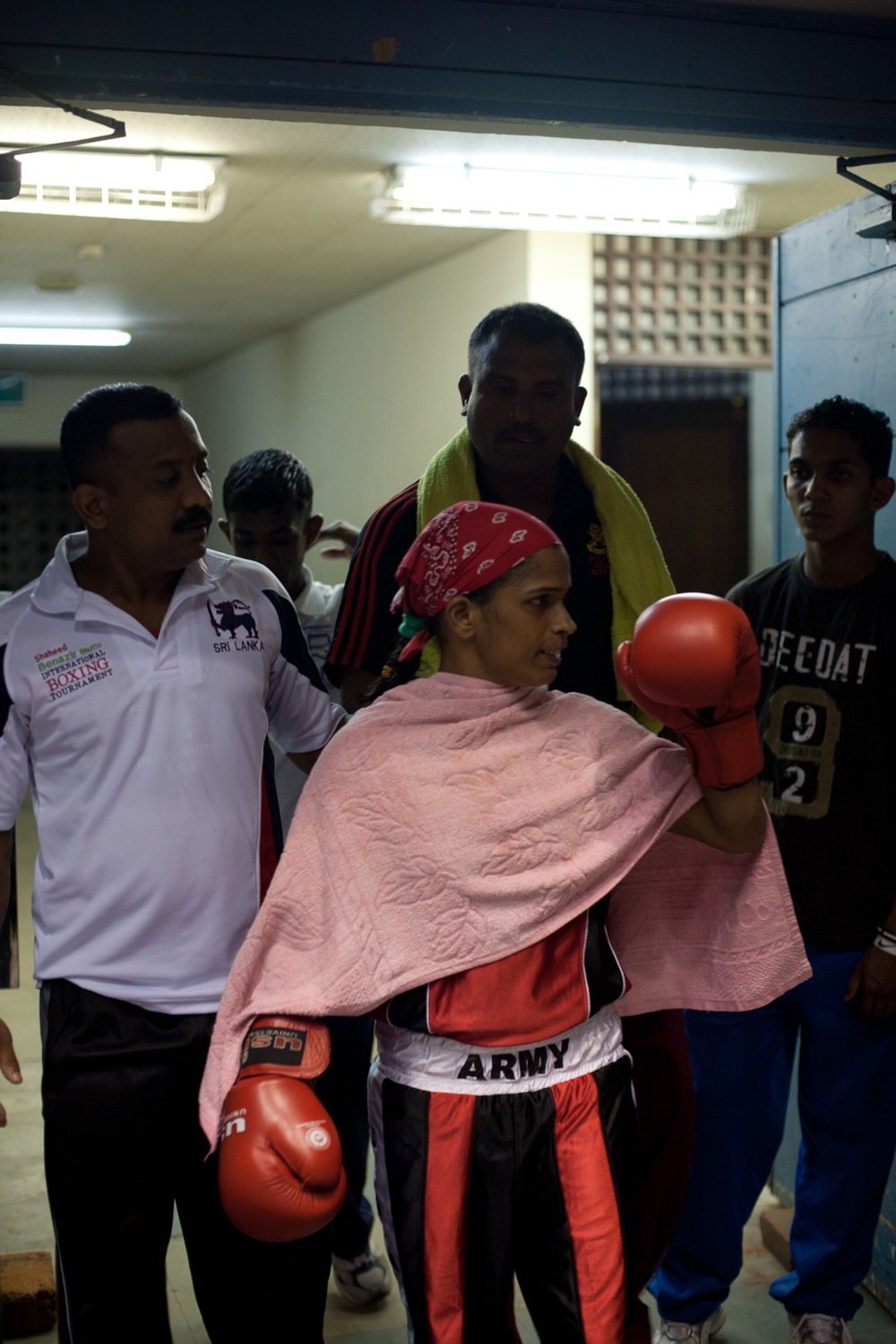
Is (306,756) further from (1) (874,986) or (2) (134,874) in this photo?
(1) (874,986)

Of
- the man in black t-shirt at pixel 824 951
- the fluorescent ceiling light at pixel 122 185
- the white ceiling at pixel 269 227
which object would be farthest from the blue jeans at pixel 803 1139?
the fluorescent ceiling light at pixel 122 185

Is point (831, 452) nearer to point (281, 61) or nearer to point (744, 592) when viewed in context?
point (744, 592)

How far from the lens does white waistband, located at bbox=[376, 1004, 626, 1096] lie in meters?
1.65

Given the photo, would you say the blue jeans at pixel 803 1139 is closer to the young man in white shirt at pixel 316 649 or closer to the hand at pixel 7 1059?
the young man in white shirt at pixel 316 649

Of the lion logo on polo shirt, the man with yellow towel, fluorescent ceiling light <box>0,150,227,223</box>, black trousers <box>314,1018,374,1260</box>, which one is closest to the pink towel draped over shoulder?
the lion logo on polo shirt

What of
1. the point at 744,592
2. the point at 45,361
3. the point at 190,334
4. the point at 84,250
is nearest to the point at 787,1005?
the point at 744,592

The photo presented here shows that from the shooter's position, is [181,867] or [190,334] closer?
[181,867]

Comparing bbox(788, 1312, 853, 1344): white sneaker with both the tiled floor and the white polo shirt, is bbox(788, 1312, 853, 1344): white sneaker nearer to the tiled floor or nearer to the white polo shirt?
the tiled floor

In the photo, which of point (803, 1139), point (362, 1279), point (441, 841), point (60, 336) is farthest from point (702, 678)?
point (60, 336)

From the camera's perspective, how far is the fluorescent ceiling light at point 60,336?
862 centimetres

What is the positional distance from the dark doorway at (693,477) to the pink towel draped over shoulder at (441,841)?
193 inches

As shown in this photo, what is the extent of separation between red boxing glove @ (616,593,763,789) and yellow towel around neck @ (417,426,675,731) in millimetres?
454

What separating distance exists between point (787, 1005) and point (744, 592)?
29.5 inches

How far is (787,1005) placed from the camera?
2.41 meters
